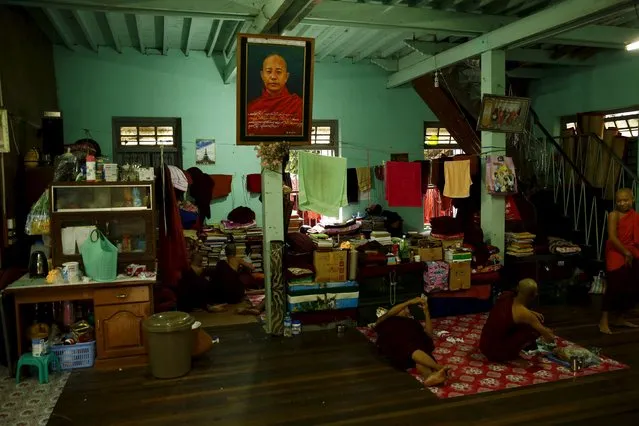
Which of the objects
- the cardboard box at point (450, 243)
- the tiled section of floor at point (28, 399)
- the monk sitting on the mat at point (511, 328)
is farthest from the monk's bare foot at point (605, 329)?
the tiled section of floor at point (28, 399)

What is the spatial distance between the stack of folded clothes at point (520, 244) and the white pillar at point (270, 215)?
357 centimetres

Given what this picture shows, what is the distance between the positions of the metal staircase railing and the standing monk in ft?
5.86

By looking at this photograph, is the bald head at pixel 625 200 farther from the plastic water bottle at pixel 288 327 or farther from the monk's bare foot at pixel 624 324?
the plastic water bottle at pixel 288 327

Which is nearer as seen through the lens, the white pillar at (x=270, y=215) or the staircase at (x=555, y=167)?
the white pillar at (x=270, y=215)

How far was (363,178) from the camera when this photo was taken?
9.45m

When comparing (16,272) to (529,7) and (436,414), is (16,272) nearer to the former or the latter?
(436,414)

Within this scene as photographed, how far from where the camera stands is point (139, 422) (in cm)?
421

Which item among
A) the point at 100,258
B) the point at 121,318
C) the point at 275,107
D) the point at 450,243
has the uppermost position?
the point at 275,107

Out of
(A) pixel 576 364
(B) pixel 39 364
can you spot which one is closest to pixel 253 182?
(B) pixel 39 364

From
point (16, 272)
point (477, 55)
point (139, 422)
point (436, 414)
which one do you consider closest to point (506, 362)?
point (436, 414)

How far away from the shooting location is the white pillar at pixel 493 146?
725cm

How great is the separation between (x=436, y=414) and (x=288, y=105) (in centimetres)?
368

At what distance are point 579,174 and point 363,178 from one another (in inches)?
143

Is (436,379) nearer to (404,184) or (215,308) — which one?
(215,308)
